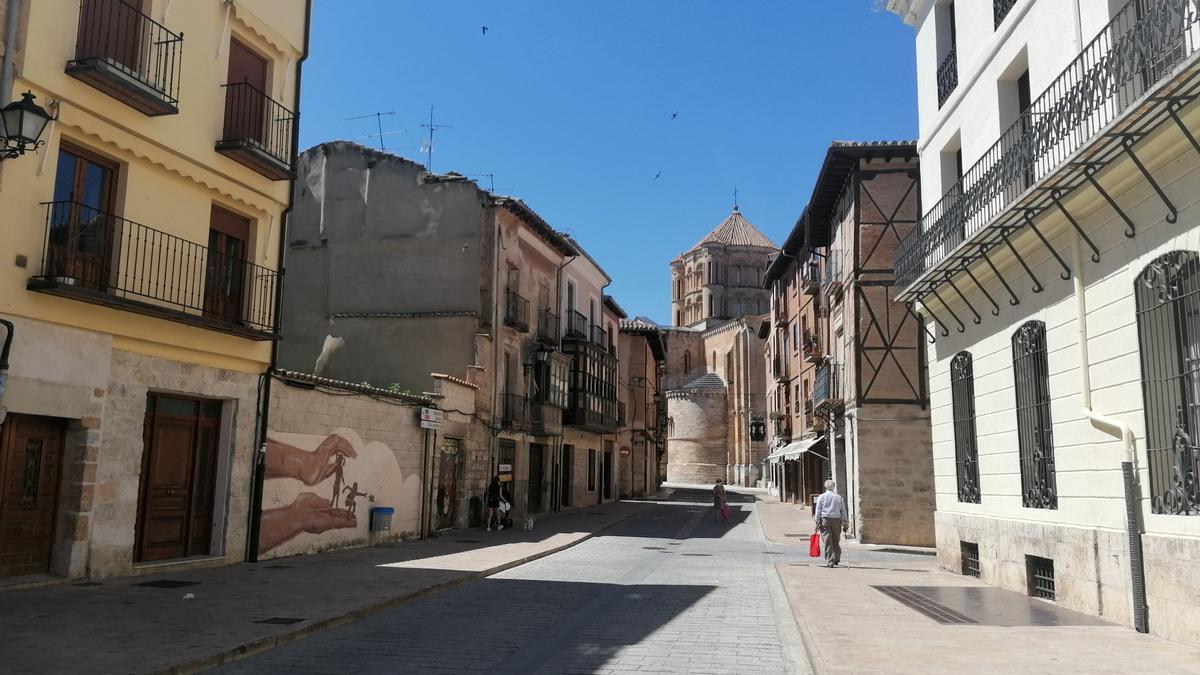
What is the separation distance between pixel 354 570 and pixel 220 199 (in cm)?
617

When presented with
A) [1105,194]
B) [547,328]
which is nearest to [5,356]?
[1105,194]

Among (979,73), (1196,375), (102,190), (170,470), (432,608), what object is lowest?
(432,608)

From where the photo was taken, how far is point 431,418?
2008 centimetres

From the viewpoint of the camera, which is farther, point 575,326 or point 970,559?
point 575,326

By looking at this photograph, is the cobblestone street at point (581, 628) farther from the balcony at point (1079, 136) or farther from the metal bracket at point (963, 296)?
the balcony at point (1079, 136)

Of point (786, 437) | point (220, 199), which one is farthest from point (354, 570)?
Result: point (786, 437)

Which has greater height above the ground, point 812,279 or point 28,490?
point 812,279

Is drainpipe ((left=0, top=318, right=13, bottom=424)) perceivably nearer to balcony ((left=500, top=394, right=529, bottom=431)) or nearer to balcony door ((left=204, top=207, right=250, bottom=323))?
balcony door ((left=204, top=207, right=250, bottom=323))

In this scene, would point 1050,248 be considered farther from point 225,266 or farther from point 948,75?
point 225,266

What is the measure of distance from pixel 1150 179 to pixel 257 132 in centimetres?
1273

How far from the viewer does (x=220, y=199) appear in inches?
546

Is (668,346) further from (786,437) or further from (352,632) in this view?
(352,632)

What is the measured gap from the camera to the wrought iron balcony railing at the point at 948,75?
15.3 m

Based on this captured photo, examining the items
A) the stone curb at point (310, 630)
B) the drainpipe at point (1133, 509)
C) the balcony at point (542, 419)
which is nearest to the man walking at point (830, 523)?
the stone curb at point (310, 630)
